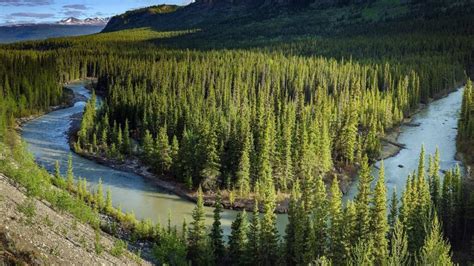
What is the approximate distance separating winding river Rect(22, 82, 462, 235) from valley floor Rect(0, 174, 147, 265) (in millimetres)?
20766

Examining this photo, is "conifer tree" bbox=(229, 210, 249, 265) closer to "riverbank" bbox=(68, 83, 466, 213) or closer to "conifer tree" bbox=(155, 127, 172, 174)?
"riverbank" bbox=(68, 83, 466, 213)

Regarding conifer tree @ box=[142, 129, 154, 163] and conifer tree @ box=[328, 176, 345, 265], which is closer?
conifer tree @ box=[328, 176, 345, 265]

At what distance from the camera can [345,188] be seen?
252 feet

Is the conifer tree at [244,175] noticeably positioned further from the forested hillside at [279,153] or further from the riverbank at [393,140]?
the riverbank at [393,140]

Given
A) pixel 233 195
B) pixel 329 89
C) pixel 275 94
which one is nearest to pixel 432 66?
pixel 329 89

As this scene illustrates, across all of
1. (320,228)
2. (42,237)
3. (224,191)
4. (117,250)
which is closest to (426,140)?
(224,191)

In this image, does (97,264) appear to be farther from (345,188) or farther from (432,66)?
(432,66)

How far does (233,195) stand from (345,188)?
60.1 feet

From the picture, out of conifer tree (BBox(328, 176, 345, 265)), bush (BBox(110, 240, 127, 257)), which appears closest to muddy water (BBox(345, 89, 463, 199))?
conifer tree (BBox(328, 176, 345, 265))

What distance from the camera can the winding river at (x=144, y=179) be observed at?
66.4 metres

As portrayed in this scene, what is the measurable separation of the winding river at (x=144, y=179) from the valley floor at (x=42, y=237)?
20.8 meters

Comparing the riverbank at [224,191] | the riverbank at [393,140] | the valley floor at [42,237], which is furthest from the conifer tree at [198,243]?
the riverbank at [393,140]

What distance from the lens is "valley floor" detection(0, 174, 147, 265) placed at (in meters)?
29.8

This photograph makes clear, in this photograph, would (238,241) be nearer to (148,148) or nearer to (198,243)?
(198,243)
